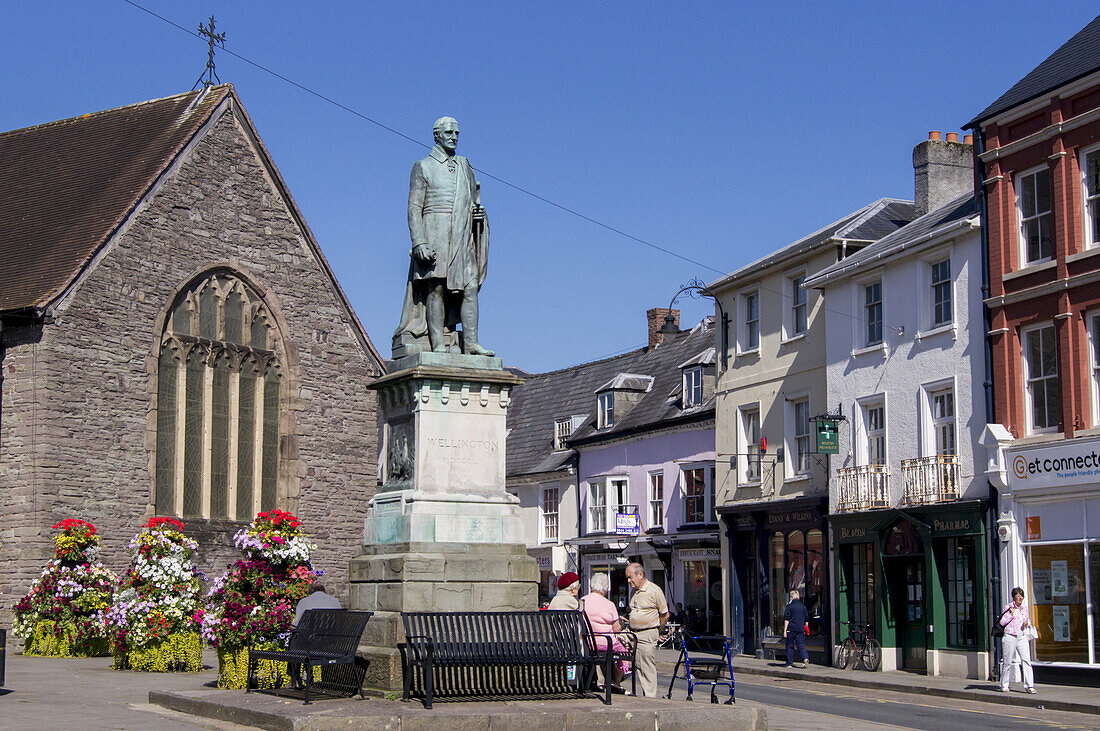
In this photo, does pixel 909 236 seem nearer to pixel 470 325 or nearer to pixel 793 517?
pixel 793 517

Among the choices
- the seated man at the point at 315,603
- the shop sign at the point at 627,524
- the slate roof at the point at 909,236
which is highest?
the slate roof at the point at 909,236

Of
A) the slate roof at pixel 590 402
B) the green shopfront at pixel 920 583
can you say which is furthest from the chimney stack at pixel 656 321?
the green shopfront at pixel 920 583

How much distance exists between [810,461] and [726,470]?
3453 millimetres

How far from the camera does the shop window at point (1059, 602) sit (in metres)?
22.2

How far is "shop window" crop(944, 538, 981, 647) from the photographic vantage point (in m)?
24.6

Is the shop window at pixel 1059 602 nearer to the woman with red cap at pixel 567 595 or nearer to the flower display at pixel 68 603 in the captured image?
the woman with red cap at pixel 567 595

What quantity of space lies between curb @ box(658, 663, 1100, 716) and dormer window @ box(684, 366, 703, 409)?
10498 millimetres

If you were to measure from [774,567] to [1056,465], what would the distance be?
976cm

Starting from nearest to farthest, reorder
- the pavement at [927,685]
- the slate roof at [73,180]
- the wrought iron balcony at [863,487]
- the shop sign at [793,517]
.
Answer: the pavement at [927,685]
the wrought iron balcony at [863,487]
the slate roof at [73,180]
the shop sign at [793,517]

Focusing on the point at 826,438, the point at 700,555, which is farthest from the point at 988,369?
the point at 700,555

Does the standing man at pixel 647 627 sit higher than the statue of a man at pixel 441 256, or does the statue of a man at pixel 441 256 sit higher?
the statue of a man at pixel 441 256

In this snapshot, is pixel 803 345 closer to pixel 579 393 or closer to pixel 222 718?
pixel 579 393

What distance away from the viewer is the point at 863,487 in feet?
89.4

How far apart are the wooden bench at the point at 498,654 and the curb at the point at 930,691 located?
9428 millimetres
